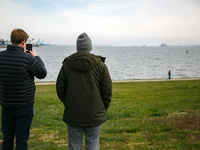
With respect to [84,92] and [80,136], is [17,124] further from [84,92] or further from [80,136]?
[84,92]

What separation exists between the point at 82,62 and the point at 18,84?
0.98 m

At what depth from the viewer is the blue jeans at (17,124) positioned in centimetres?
304

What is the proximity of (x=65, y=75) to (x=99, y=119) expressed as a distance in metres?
0.73

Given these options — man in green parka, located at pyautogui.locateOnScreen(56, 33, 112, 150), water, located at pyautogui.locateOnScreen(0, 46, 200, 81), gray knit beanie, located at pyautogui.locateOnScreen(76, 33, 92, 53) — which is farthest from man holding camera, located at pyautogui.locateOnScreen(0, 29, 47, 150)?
water, located at pyautogui.locateOnScreen(0, 46, 200, 81)

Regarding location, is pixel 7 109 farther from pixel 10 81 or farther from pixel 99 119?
pixel 99 119

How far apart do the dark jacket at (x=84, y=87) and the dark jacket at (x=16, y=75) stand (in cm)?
54

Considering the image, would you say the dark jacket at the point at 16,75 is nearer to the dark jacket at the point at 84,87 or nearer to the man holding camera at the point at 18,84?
the man holding camera at the point at 18,84

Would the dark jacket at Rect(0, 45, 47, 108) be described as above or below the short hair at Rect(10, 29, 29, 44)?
below

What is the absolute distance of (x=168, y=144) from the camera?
4422 mm

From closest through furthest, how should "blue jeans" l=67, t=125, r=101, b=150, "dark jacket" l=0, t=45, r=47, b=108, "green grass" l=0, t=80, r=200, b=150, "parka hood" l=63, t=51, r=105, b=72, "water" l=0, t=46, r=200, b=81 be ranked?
1. "parka hood" l=63, t=51, r=105, b=72
2. "blue jeans" l=67, t=125, r=101, b=150
3. "dark jacket" l=0, t=45, r=47, b=108
4. "green grass" l=0, t=80, r=200, b=150
5. "water" l=0, t=46, r=200, b=81

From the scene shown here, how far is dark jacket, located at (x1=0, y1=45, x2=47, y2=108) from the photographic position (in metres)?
3.01

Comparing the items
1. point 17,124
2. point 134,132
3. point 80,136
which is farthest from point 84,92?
point 134,132

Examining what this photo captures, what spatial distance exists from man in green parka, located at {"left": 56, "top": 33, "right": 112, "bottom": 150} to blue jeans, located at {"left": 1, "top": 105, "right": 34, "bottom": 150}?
1.94ft

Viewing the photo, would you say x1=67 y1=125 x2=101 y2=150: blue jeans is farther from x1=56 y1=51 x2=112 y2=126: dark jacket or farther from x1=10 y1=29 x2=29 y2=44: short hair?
x1=10 y1=29 x2=29 y2=44: short hair
